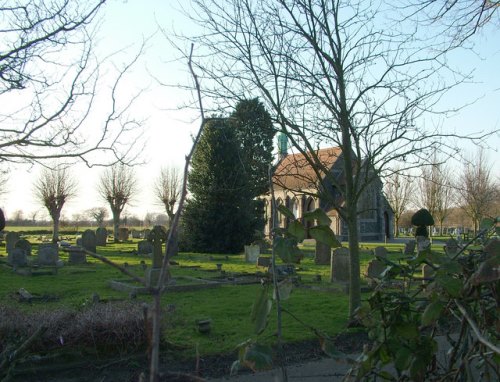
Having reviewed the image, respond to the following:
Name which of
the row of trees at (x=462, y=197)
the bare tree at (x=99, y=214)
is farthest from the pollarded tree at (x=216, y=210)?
→ the bare tree at (x=99, y=214)

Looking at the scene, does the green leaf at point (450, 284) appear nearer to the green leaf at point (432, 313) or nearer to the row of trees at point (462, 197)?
the green leaf at point (432, 313)

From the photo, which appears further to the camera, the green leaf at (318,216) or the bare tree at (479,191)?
the bare tree at (479,191)

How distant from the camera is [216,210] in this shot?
104 feet

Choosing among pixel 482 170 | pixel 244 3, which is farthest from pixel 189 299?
pixel 482 170

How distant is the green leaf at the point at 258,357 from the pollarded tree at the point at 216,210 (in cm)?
2922

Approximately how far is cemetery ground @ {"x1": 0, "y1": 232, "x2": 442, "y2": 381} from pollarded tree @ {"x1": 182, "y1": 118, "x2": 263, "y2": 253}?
15.4 m

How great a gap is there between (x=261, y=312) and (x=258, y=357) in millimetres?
161

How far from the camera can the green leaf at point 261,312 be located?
5.66ft

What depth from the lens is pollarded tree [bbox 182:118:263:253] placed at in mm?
31453

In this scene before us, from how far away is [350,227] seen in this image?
953 cm

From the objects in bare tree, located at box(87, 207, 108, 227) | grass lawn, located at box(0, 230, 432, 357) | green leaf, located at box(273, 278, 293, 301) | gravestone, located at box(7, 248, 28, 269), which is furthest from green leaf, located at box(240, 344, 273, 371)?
bare tree, located at box(87, 207, 108, 227)

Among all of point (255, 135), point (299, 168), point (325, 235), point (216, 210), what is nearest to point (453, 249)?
point (325, 235)

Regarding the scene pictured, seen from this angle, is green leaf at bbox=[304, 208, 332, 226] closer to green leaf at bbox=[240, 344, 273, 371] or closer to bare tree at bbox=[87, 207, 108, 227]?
green leaf at bbox=[240, 344, 273, 371]

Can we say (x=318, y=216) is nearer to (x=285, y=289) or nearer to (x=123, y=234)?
(x=285, y=289)
